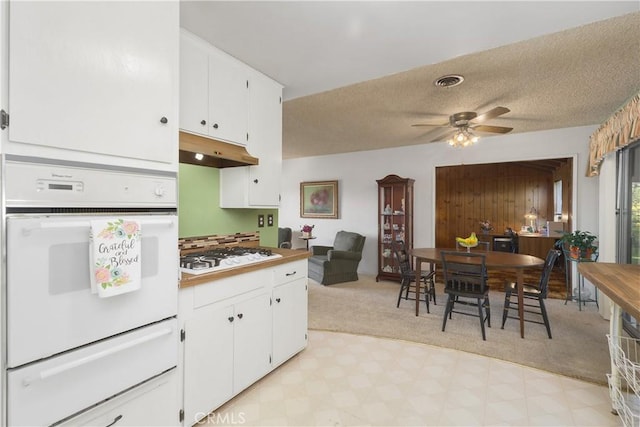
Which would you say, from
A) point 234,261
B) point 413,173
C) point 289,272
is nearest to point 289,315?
point 289,272

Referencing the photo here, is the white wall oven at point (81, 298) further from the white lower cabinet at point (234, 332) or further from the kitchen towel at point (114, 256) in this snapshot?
the white lower cabinet at point (234, 332)

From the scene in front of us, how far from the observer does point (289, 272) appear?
2379 mm

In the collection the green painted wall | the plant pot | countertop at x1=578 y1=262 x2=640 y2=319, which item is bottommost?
the plant pot

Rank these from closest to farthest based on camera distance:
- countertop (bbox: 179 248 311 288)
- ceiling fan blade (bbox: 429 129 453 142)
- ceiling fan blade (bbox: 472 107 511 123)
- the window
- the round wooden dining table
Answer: countertop (bbox: 179 248 311 288) < ceiling fan blade (bbox: 472 107 511 123) < the round wooden dining table < ceiling fan blade (bbox: 429 129 453 142) < the window

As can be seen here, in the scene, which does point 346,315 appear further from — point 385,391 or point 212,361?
point 212,361

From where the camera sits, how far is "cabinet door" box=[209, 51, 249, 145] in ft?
6.80

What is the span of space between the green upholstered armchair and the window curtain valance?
130 inches

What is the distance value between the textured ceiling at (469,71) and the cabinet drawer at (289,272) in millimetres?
1540

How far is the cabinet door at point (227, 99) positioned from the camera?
2072 millimetres

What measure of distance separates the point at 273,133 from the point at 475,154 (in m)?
3.67

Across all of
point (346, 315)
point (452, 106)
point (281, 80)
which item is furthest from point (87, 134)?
point (452, 106)

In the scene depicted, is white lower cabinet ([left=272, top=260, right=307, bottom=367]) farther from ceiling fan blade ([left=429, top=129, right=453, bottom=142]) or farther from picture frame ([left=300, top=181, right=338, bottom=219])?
picture frame ([left=300, top=181, right=338, bottom=219])

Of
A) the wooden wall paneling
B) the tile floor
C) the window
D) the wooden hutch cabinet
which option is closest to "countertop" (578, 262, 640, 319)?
the tile floor

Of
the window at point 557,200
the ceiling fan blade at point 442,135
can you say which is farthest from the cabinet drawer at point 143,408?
the window at point 557,200
